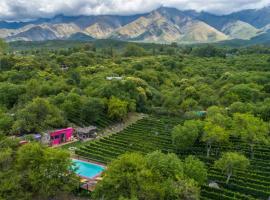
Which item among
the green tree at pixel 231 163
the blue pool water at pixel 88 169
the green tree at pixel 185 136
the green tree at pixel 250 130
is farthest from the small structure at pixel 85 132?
the green tree at pixel 231 163

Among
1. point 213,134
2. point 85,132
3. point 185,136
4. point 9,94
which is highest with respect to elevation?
point 9,94

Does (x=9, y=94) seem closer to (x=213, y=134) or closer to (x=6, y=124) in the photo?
(x=6, y=124)

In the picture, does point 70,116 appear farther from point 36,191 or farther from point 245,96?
point 245,96

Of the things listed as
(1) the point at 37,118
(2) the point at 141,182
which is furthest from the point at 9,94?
(2) the point at 141,182

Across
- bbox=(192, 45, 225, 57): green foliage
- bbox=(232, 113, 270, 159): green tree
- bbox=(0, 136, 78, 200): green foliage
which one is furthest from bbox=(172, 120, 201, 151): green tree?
bbox=(192, 45, 225, 57): green foliage

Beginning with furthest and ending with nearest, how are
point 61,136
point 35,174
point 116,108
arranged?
point 116,108
point 61,136
point 35,174

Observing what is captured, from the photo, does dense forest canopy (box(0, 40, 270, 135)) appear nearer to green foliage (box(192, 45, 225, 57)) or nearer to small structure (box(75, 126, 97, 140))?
small structure (box(75, 126, 97, 140))

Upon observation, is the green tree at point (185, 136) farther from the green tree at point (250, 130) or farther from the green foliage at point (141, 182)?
the green foliage at point (141, 182)

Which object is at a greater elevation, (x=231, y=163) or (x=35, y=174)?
(x=35, y=174)
